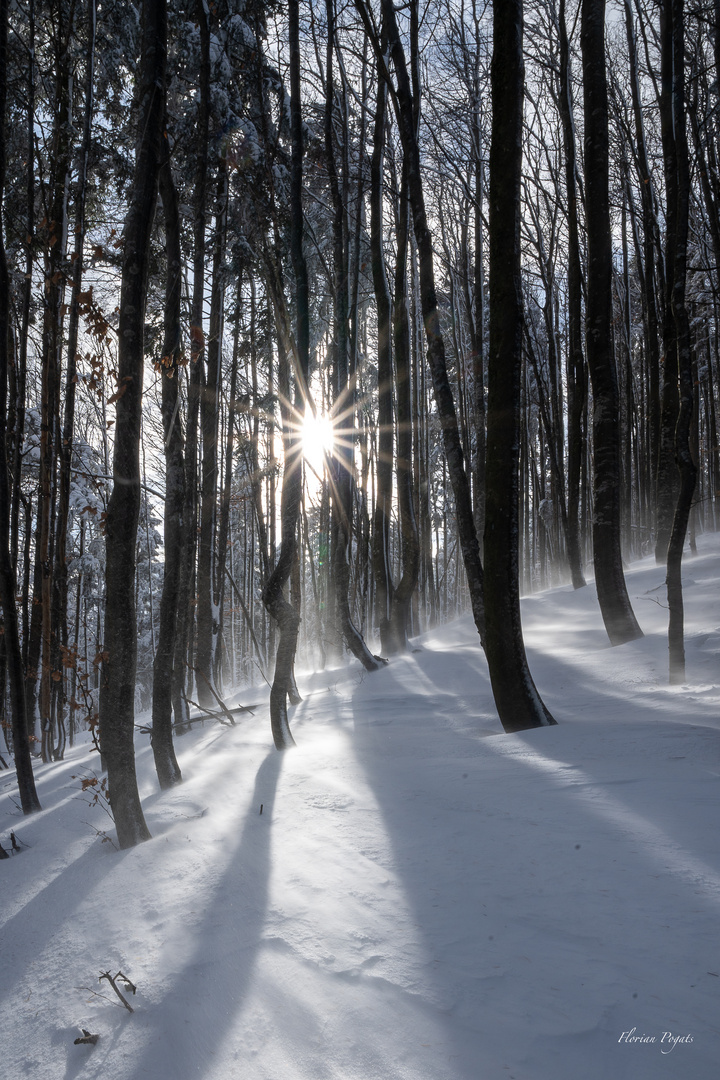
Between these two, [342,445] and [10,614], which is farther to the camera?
[342,445]

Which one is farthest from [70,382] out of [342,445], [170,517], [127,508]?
[127,508]

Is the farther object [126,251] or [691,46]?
[691,46]

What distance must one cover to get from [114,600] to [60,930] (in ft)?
5.65

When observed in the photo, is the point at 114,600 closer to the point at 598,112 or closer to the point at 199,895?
the point at 199,895

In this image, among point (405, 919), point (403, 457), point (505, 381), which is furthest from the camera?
point (403, 457)

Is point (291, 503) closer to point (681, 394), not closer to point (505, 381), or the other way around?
point (505, 381)

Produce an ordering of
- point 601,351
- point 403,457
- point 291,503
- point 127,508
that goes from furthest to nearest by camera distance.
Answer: point 403,457
point 601,351
point 291,503
point 127,508

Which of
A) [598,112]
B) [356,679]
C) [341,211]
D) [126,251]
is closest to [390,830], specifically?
[126,251]

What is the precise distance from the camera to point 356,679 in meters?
8.35

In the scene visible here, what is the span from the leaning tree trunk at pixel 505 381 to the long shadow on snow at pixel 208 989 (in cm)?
241

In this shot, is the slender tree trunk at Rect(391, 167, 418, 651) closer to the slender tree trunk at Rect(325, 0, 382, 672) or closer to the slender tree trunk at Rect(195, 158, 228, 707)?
the slender tree trunk at Rect(325, 0, 382, 672)

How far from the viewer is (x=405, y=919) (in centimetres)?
217

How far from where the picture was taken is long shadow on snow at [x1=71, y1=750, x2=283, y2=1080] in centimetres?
176

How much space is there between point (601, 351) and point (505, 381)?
2.96 metres
